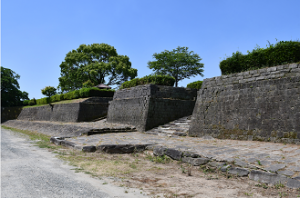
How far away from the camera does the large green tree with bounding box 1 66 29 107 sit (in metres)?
40.1

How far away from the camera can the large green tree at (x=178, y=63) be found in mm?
36062

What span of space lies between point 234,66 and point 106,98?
13.2 meters

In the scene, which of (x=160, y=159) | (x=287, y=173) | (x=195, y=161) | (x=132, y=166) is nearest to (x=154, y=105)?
(x=160, y=159)

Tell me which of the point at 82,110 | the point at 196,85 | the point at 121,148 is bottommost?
the point at 121,148

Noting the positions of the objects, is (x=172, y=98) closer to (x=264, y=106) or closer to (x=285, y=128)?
(x=264, y=106)

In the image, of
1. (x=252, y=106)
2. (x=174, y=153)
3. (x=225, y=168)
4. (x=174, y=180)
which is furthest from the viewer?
(x=252, y=106)

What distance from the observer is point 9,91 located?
4075cm

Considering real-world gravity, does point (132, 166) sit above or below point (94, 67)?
below

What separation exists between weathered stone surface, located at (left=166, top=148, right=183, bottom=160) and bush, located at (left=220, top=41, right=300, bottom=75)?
5381 millimetres

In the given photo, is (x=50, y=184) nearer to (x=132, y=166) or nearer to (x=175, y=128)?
(x=132, y=166)

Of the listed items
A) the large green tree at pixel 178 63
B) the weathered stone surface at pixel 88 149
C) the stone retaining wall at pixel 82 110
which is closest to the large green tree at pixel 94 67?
the large green tree at pixel 178 63

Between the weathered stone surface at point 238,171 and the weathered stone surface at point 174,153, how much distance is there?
5.03 ft


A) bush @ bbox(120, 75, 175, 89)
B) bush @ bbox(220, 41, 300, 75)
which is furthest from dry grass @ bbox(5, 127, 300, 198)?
bush @ bbox(120, 75, 175, 89)

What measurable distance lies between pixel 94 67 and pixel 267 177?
34.1 m
